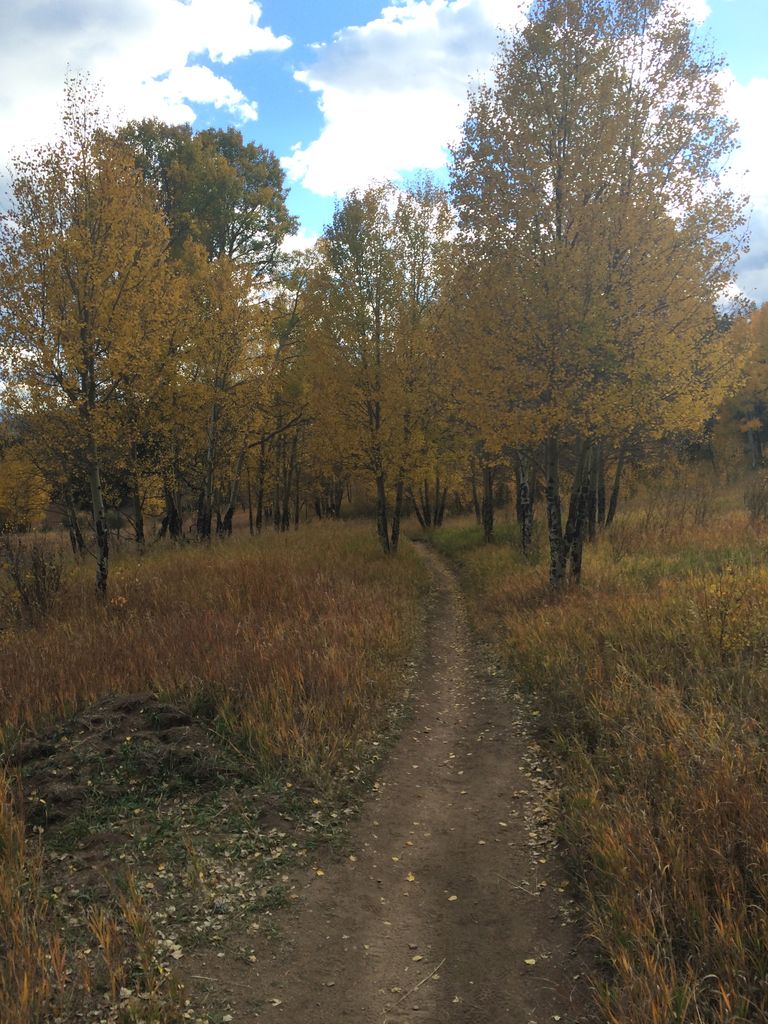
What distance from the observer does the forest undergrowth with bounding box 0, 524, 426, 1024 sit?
315 centimetres

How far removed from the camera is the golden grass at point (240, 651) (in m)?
5.98

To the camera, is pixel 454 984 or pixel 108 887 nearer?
pixel 454 984

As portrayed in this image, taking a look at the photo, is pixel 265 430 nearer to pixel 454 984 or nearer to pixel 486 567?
pixel 486 567

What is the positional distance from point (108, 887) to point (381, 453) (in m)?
14.1

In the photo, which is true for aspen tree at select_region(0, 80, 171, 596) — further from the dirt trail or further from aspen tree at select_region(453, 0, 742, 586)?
the dirt trail

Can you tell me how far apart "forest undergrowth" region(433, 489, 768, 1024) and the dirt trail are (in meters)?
0.35

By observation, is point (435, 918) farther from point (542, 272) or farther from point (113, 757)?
point (542, 272)

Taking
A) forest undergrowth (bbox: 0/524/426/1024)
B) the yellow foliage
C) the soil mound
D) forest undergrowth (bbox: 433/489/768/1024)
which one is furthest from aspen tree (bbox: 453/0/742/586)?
the yellow foliage

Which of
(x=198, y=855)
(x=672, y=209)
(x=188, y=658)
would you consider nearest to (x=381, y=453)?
(x=672, y=209)

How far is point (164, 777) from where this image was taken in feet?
16.9

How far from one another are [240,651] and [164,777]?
7.50 feet

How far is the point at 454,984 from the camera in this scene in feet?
10.6

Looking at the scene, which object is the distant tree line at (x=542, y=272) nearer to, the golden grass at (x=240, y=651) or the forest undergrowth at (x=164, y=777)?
the golden grass at (x=240, y=651)

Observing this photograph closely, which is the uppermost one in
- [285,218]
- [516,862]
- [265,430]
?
[285,218]
